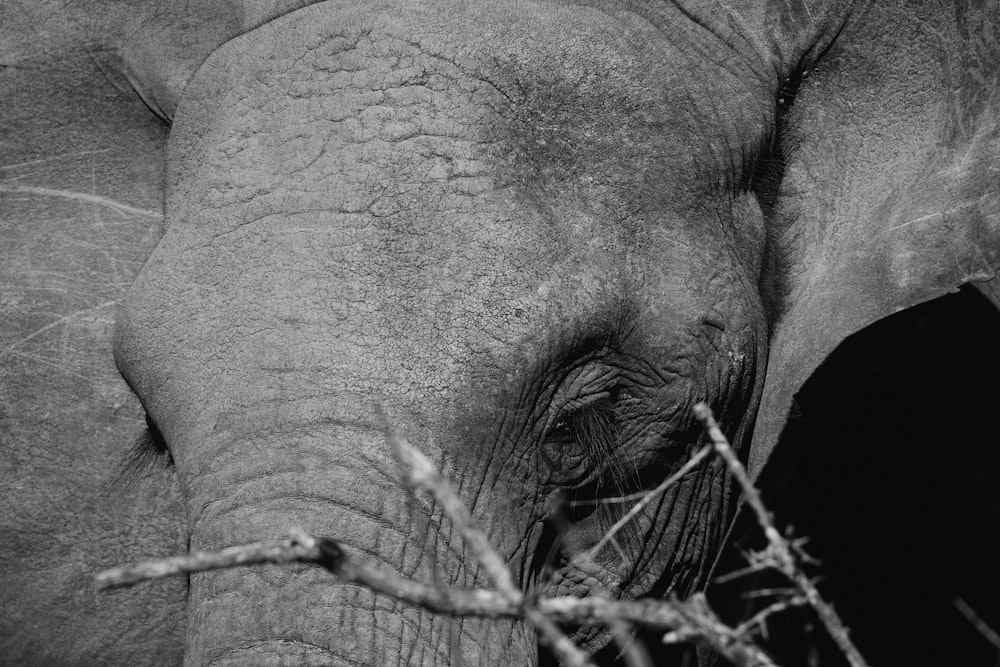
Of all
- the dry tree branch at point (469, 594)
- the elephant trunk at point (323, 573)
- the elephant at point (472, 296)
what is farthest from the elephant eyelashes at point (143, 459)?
the dry tree branch at point (469, 594)

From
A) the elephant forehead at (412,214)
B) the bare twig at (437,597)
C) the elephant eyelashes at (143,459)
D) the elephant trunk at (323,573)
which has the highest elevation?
the bare twig at (437,597)

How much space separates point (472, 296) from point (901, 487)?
1.07 m

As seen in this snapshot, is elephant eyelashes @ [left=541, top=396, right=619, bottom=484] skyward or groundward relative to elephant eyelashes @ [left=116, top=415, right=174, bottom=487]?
skyward

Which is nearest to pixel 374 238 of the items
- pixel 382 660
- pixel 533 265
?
pixel 533 265

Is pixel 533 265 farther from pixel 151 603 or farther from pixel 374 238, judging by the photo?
pixel 151 603

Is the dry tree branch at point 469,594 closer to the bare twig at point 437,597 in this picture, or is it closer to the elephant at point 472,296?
the bare twig at point 437,597

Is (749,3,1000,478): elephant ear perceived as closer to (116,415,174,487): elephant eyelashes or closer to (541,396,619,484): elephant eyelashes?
(541,396,619,484): elephant eyelashes

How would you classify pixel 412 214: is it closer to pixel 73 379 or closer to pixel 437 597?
pixel 73 379

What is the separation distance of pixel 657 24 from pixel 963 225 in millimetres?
502

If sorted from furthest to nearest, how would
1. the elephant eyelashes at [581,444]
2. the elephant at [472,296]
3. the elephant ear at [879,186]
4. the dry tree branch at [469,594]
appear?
1. the elephant ear at [879,186]
2. the elephant eyelashes at [581,444]
3. the elephant at [472,296]
4. the dry tree branch at [469,594]

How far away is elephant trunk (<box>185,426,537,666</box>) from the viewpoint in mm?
1621

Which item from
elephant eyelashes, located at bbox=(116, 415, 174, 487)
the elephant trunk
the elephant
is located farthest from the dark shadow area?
elephant eyelashes, located at bbox=(116, 415, 174, 487)

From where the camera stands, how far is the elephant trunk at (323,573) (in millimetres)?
1621

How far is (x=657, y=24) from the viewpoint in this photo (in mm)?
2084
